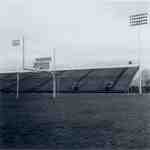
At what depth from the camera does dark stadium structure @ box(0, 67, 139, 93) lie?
45812 millimetres

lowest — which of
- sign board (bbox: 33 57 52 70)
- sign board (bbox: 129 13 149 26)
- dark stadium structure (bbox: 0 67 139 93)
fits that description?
dark stadium structure (bbox: 0 67 139 93)

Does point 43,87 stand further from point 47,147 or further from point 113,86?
point 47,147

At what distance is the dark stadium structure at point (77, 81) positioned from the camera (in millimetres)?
45812

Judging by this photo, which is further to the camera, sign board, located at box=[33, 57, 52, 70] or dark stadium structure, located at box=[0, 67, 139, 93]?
dark stadium structure, located at box=[0, 67, 139, 93]

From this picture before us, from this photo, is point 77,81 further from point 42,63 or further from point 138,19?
point 138,19

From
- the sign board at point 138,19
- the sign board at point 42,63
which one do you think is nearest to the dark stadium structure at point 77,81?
the sign board at point 42,63

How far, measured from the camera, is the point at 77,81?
49.9m

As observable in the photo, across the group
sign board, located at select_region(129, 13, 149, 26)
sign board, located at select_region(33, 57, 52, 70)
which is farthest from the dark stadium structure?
sign board, located at select_region(129, 13, 149, 26)

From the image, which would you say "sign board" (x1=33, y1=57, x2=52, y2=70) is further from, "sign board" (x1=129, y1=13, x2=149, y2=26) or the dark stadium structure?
"sign board" (x1=129, y1=13, x2=149, y2=26)

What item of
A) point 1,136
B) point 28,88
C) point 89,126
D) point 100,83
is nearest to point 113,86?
point 100,83

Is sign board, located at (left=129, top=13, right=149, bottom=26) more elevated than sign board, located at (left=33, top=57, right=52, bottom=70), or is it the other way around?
sign board, located at (left=129, top=13, right=149, bottom=26)

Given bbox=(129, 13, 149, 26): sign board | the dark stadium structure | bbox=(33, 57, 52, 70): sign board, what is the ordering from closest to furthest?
bbox=(33, 57, 52, 70): sign board
bbox=(129, 13, 149, 26): sign board
the dark stadium structure

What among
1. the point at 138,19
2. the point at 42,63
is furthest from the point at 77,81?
the point at 138,19

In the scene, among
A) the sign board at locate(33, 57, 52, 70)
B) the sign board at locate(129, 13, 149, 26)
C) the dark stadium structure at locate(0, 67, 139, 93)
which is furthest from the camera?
the dark stadium structure at locate(0, 67, 139, 93)
